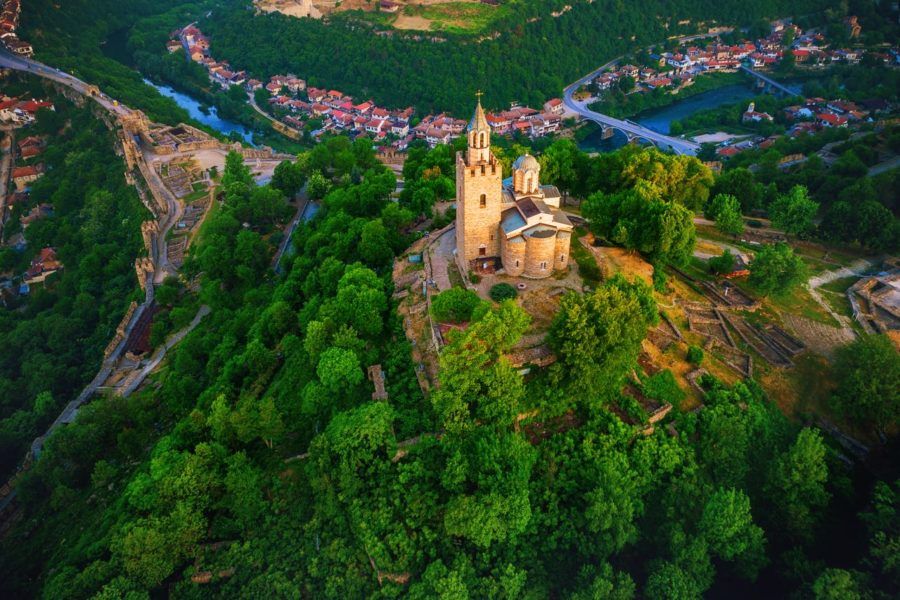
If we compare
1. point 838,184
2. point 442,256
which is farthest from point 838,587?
point 838,184

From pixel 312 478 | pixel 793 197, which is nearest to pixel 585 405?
pixel 312 478

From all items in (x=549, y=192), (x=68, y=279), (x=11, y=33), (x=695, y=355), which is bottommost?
(x=68, y=279)

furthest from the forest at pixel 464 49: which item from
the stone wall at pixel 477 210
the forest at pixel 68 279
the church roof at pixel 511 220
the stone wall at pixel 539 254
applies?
the stone wall at pixel 539 254

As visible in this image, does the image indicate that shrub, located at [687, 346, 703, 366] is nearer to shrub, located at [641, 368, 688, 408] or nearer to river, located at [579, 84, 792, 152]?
shrub, located at [641, 368, 688, 408]

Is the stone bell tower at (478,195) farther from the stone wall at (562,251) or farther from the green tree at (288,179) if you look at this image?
the green tree at (288,179)

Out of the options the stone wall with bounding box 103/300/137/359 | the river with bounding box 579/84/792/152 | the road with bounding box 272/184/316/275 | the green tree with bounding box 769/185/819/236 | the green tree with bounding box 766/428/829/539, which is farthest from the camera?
the river with bounding box 579/84/792/152

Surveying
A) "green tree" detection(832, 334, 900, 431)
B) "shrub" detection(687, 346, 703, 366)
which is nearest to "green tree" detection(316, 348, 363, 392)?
"shrub" detection(687, 346, 703, 366)

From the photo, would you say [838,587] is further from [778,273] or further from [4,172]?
[4,172]
